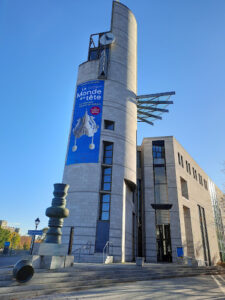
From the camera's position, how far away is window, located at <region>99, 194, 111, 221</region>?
21156mm

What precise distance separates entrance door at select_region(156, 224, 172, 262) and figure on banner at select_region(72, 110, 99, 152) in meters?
15.6

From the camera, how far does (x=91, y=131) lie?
24.1m

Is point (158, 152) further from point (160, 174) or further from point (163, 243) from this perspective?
point (163, 243)

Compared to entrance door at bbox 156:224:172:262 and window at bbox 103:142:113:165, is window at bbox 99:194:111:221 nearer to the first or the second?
window at bbox 103:142:113:165

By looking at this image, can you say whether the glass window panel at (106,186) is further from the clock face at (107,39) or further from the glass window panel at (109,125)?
the clock face at (107,39)

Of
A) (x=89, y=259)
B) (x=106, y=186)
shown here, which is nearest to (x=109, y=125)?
(x=106, y=186)

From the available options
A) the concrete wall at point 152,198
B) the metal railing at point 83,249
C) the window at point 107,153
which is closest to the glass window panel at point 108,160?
the window at point 107,153

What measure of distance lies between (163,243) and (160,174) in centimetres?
959

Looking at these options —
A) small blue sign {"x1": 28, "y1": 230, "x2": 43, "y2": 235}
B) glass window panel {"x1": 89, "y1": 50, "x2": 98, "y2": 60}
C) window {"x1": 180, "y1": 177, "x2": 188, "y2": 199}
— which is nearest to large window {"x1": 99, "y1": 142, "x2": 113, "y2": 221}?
small blue sign {"x1": 28, "y1": 230, "x2": 43, "y2": 235}

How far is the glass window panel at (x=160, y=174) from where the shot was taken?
1258 inches

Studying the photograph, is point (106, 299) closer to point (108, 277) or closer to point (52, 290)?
point (52, 290)

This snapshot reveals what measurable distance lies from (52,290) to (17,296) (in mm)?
1253

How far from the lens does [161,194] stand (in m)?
31.0

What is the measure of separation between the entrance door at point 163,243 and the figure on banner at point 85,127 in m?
15.6
